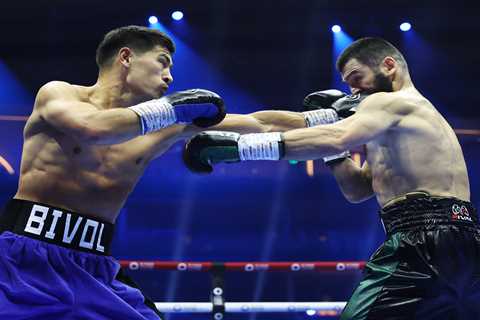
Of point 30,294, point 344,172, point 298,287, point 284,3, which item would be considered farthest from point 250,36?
point 30,294

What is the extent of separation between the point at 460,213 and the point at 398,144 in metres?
0.32

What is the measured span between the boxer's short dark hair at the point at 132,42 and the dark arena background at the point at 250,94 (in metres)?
4.63

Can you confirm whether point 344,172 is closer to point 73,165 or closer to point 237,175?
point 73,165

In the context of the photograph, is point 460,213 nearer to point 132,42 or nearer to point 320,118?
point 320,118

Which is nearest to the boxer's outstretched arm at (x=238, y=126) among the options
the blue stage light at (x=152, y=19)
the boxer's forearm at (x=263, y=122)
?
the boxer's forearm at (x=263, y=122)

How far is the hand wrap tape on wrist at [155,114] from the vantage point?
1.83 meters

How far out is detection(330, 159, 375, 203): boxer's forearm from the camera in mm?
2556

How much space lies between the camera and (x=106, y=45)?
7.41 feet

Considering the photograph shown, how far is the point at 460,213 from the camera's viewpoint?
204 centimetres

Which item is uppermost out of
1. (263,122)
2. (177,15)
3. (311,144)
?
(177,15)

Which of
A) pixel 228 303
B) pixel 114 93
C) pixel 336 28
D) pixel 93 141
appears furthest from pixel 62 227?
pixel 336 28

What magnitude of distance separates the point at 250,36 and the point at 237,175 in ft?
7.97

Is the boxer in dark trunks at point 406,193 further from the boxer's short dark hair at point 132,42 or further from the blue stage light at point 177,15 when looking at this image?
the blue stage light at point 177,15

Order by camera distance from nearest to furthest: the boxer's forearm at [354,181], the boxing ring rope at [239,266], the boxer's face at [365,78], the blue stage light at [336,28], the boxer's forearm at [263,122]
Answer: the boxer's forearm at [263,122] < the boxer's face at [365,78] < the boxer's forearm at [354,181] < the boxing ring rope at [239,266] < the blue stage light at [336,28]
